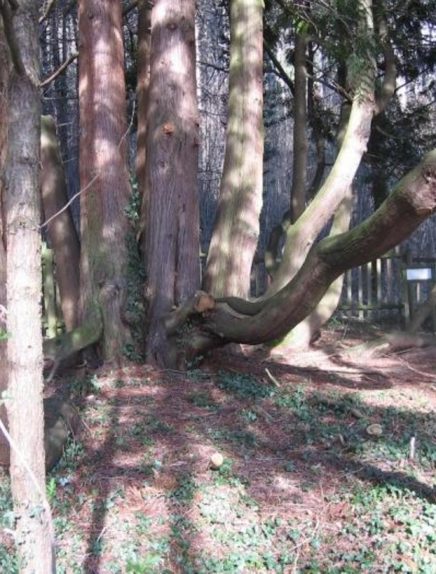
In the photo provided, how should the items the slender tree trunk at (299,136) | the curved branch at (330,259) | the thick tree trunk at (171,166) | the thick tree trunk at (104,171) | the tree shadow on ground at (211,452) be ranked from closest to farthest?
the curved branch at (330,259) < the tree shadow on ground at (211,452) < the thick tree trunk at (104,171) < the thick tree trunk at (171,166) < the slender tree trunk at (299,136)

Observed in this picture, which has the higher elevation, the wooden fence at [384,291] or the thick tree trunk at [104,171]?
the thick tree trunk at [104,171]

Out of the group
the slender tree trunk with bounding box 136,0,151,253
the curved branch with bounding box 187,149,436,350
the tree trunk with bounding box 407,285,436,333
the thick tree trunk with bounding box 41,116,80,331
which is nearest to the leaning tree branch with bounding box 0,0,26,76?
the curved branch with bounding box 187,149,436,350

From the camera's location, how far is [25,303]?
2.90 metres

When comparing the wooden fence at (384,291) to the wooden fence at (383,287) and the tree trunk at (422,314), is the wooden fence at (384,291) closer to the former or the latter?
the wooden fence at (383,287)

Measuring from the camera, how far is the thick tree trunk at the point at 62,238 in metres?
8.11

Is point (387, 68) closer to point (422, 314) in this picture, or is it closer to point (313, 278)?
point (422, 314)

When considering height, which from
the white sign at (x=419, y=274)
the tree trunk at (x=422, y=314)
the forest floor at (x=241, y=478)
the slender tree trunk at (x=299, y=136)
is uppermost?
the slender tree trunk at (x=299, y=136)

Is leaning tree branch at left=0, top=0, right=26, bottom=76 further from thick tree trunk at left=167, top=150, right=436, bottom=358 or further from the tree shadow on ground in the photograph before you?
the tree shadow on ground

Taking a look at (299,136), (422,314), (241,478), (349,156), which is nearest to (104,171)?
(349,156)

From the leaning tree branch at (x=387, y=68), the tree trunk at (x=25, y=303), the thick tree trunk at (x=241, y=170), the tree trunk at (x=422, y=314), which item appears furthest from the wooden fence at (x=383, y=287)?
the tree trunk at (x=25, y=303)

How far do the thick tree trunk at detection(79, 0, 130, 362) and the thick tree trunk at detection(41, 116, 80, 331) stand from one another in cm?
60

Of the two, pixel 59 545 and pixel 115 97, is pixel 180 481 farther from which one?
pixel 115 97

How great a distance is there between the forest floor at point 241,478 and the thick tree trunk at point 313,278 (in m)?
0.59

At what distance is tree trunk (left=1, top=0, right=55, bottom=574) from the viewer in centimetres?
290
